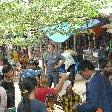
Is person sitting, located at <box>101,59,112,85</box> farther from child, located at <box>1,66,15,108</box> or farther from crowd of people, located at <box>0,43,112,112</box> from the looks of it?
child, located at <box>1,66,15,108</box>

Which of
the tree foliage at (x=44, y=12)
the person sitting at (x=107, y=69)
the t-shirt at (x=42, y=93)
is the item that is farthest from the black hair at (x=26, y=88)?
the tree foliage at (x=44, y=12)

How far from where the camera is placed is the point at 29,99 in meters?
5.55

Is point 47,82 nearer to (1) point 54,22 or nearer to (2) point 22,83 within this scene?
(1) point 54,22

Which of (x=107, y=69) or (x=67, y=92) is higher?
(x=107, y=69)

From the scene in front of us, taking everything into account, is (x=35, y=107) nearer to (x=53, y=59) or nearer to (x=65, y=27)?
(x=53, y=59)

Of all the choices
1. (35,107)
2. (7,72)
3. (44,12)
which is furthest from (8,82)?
(44,12)

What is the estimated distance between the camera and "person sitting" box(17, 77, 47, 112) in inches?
217

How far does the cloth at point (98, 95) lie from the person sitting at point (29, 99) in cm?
93

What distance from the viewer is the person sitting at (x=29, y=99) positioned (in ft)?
18.1

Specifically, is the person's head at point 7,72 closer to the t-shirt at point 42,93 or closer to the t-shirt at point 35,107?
the t-shirt at point 42,93

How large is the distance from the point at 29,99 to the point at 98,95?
1246mm

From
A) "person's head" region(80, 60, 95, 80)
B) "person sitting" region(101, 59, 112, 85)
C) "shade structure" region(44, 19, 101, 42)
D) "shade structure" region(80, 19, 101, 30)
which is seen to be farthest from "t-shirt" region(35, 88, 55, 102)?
"shade structure" region(80, 19, 101, 30)

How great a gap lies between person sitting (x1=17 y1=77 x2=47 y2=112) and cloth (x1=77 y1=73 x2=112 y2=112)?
0.93m

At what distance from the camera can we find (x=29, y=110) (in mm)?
5473
